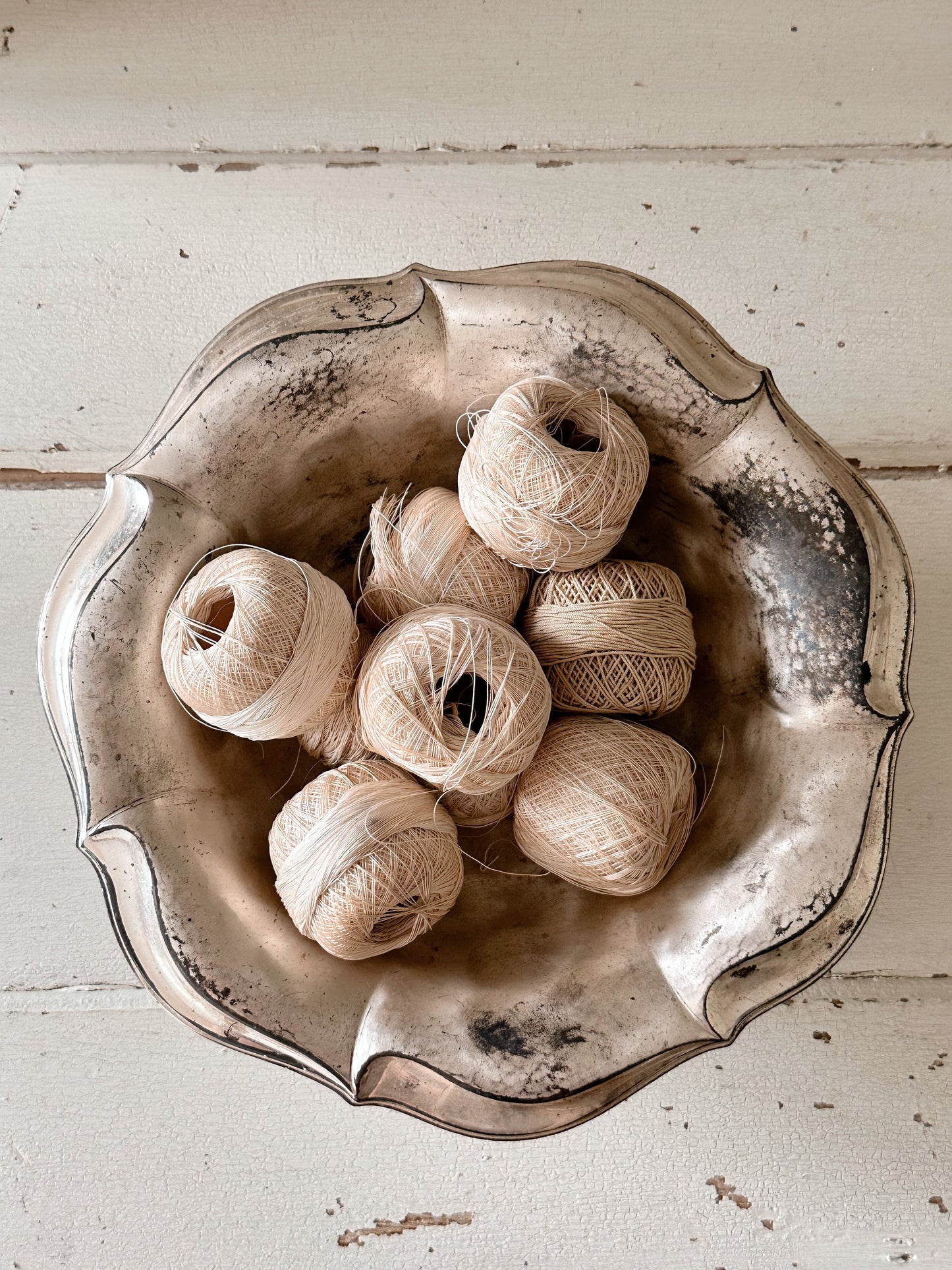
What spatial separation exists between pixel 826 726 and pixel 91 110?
869 millimetres

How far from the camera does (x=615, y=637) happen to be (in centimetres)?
62

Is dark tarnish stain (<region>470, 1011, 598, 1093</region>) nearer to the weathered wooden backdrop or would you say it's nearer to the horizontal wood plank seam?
the weathered wooden backdrop

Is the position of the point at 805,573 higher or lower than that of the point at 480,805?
higher

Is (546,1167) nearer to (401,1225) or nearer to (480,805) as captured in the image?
(401,1225)

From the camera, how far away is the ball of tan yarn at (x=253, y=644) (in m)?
0.58

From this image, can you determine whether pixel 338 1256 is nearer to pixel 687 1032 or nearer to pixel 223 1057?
pixel 223 1057

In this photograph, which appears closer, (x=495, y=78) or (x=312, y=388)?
(x=312, y=388)

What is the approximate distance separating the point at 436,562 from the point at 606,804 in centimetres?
20

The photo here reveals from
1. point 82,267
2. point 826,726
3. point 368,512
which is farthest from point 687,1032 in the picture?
point 82,267

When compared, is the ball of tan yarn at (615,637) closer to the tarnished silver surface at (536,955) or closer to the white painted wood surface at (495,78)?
the tarnished silver surface at (536,955)

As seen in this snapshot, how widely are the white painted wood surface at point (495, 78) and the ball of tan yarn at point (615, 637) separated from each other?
1.59 ft

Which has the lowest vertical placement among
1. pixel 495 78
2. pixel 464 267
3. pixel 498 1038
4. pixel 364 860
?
pixel 498 1038

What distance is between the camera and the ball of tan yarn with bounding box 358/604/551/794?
1.92 feet

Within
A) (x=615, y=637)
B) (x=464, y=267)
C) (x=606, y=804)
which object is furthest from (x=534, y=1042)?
(x=464, y=267)
